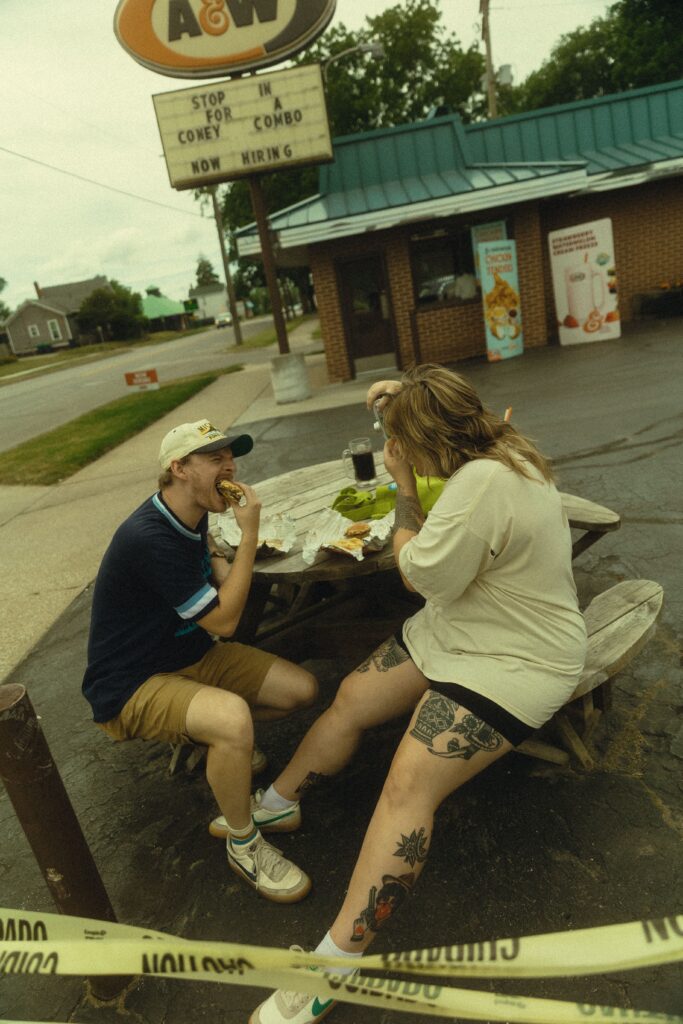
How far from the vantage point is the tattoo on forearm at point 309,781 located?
232 centimetres

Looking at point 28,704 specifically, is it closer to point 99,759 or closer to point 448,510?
point 448,510

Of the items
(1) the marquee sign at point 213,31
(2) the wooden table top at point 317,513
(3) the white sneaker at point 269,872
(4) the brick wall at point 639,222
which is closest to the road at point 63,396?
(1) the marquee sign at point 213,31

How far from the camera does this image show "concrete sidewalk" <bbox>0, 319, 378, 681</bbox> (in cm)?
486

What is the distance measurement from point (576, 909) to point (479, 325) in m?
12.6

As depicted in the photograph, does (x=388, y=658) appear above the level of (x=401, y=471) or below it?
below

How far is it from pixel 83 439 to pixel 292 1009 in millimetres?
10611

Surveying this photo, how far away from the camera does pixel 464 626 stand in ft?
6.62

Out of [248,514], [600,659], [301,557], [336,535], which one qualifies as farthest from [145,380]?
[600,659]

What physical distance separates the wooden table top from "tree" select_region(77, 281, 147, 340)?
66437 millimetres

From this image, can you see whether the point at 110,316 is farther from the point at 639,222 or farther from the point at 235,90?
the point at 639,222

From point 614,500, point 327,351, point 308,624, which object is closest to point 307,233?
point 327,351

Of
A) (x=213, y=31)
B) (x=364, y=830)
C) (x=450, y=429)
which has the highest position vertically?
(x=213, y=31)

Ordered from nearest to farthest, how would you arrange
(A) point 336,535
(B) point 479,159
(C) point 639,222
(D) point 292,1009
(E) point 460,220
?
1. (D) point 292,1009
2. (A) point 336,535
3. (E) point 460,220
4. (C) point 639,222
5. (B) point 479,159

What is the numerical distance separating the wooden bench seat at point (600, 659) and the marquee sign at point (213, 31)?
11597 millimetres
